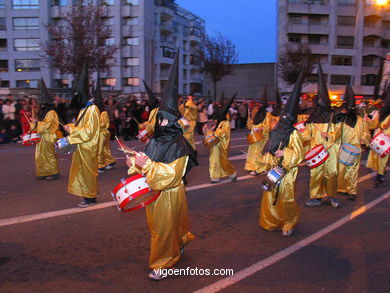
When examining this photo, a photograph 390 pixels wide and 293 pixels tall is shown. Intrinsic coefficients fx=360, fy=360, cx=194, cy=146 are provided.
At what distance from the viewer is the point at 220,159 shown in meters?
8.48

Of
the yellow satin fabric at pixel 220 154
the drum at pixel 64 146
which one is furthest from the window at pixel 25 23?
the drum at pixel 64 146

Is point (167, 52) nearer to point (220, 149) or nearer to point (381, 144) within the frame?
point (220, 149)

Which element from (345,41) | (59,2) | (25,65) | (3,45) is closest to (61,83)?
(25,65)

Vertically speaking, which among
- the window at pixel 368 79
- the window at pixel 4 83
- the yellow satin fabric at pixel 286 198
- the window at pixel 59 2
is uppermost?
the window at pixel 59 2

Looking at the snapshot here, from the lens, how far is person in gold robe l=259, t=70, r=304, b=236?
5.15 m

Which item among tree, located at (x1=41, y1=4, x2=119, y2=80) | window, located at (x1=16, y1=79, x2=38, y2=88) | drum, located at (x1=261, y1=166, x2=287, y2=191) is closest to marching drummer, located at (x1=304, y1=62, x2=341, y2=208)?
drum, located at (x1=261, y1=166, x2=287, y2=191)

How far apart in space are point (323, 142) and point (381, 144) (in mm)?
2113

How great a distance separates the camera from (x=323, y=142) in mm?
6750

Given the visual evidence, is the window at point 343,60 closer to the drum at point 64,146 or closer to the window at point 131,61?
the window at point 131,61

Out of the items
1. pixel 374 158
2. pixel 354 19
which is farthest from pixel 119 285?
pixel 354 19

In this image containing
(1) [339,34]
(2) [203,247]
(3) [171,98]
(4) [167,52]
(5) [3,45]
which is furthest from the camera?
(4) [167,52]

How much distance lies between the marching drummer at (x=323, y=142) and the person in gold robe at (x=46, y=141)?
5.85 metres

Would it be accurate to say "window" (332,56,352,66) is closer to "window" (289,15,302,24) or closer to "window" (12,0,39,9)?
"window" (289,15,302,24)

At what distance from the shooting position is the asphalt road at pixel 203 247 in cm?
395
